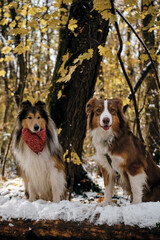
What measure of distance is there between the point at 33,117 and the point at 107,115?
1239 millimetres

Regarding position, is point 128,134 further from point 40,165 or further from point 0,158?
point 0,158

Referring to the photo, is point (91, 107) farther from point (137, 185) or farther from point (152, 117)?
point (152, 117)

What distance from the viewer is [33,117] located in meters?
3.69

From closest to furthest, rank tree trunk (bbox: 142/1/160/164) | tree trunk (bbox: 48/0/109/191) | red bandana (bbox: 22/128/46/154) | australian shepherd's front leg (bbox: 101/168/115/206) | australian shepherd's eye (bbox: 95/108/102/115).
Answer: australian shepherd's eye (bbox: 95/108/102/115) → australian shepherd's front leg (bbox: 101/168/115/206) → red bandana (bbox: 22/128/46/154) → tree trunk (bbox: 48/0/109/191) → tree trunk (bbox: 142/1/160/164)

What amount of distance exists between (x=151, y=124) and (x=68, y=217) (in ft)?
19.0

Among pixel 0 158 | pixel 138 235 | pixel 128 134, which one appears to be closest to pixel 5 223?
pixel 138 235

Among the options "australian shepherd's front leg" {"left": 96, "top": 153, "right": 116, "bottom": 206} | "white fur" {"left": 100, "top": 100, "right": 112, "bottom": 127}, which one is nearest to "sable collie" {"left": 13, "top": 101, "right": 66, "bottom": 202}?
"australian shepherd's front leg" {"left": 96, "top": 153, "right": 116, "bottom": 206}

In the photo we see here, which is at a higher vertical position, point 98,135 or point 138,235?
point 98,135

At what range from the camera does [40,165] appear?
3.76m

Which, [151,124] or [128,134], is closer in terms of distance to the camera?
[128,134]

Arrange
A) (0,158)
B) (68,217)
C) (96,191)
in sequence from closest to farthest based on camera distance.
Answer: (68,217), (96,191), (0,158)

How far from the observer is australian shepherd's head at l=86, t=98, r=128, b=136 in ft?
9.86

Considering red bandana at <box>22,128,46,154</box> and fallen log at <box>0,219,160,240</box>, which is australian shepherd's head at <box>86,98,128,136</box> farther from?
fallen log at <box>0,219,160,240</box>

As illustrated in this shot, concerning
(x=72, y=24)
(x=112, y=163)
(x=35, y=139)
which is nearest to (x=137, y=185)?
(x=112, y=163)
